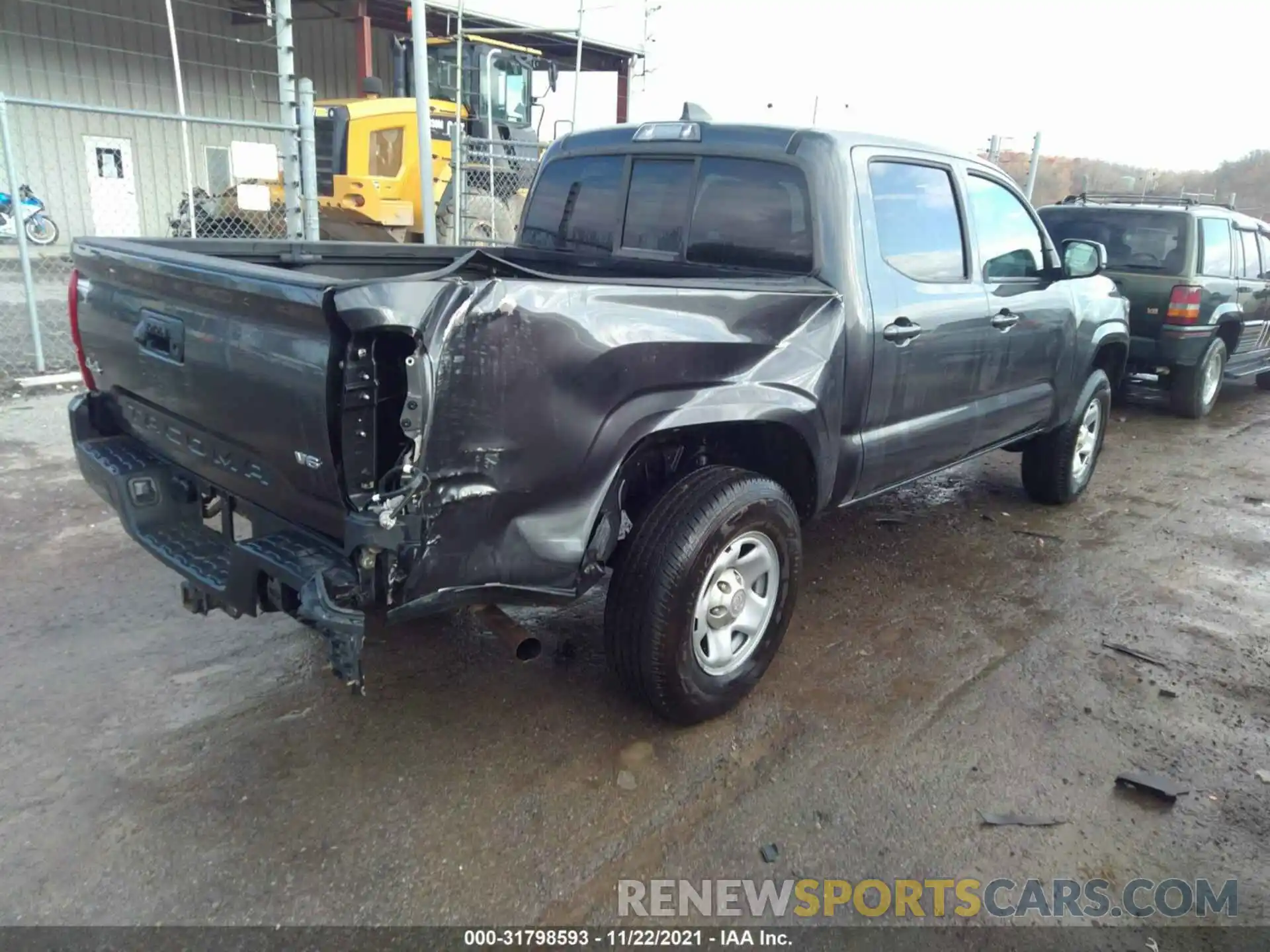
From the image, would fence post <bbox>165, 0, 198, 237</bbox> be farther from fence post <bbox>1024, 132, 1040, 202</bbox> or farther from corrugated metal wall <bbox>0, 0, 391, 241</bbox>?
fence post <bbox>1024, 132, 1040, 202</bbox>

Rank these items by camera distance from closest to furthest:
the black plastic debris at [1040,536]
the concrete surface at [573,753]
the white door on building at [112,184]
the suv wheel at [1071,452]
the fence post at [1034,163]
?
the concrete surface at [573,753] < the black plastic debris at [1040,536] < the suv wheel at [1071,452] < the fence post at [1034,163] < the white door on building at [112,184]

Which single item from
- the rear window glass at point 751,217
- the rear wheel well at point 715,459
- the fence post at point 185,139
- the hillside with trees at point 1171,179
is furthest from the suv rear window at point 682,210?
the hillside with trees at point 1171,179

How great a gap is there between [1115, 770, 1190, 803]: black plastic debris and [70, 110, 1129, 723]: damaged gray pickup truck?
1241 millimetres

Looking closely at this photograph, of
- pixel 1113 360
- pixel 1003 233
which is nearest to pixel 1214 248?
pixel 1113 360

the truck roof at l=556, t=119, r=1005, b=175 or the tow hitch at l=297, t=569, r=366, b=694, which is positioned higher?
the truck roof at l=556, t=119, r=1005, b=175

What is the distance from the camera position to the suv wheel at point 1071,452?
5.50 m

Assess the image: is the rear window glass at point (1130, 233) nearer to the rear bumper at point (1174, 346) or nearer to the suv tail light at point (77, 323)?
the rear bumper at point (1174, 346)

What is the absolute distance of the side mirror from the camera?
5031 millimetres

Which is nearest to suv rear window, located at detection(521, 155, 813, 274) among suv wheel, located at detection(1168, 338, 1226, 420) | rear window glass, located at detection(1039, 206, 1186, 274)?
rear window glass, located at detection(1039, 206, 1186, 274)

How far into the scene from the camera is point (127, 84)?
58.2 ft

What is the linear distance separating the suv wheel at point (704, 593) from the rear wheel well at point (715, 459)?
131mm

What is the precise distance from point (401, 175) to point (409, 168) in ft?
0.55

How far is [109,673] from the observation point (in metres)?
3.40

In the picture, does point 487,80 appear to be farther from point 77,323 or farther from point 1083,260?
point 77,323
